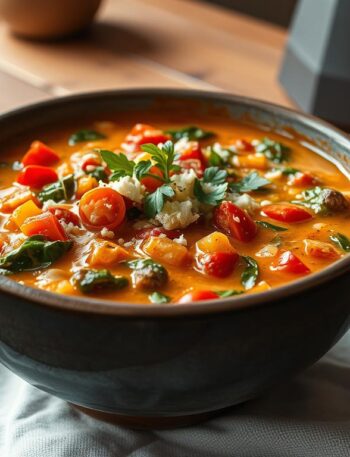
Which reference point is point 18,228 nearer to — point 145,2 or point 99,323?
point 99,323

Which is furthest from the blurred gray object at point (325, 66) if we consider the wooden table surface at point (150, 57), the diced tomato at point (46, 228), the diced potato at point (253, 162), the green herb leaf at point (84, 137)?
the diced tomato at point (46, 228)

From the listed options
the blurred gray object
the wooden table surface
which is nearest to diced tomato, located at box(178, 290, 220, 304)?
the wooden table surface

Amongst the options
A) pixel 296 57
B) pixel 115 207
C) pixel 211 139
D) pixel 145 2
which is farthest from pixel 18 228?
pixel 145 2

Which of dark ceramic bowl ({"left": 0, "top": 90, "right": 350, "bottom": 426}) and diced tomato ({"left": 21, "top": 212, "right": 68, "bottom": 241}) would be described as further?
diced tomato ({"left": 21, "top": 212, "right": 68, "bottom": 241})

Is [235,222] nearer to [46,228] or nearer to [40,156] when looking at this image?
[46,228]

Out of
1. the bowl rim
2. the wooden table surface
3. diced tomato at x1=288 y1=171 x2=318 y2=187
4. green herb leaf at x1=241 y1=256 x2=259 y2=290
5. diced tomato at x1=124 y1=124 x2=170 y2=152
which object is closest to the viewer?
the bowl rim

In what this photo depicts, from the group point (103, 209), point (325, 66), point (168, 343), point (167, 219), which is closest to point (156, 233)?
point (167, 219)

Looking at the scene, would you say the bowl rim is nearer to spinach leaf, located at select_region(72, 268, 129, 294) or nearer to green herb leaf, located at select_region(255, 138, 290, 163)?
spinach leaf, located at select_region(72, 268, 129, 294)
